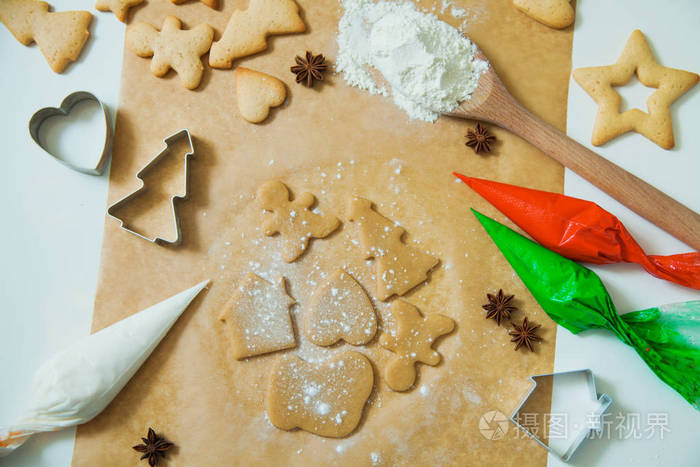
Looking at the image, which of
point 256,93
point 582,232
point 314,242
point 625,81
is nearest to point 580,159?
point 582,232

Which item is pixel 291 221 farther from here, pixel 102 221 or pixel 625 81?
pixel 625 81

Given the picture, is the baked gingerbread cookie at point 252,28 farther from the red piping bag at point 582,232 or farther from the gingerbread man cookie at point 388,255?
the red piping bag at point 582,232

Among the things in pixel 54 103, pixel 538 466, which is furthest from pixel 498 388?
pixel 54 103

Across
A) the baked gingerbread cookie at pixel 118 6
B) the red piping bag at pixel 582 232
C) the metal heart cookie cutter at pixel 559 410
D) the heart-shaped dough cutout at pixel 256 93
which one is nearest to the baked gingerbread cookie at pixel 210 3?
the baked gingerbread cookie at pixel 118 6

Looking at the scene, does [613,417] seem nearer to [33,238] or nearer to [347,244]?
[347,244]

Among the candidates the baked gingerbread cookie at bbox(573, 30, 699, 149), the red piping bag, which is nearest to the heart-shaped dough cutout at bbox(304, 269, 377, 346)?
the red piping bag

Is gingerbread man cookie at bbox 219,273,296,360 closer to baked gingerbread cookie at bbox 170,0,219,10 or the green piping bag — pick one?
the green piping bag
